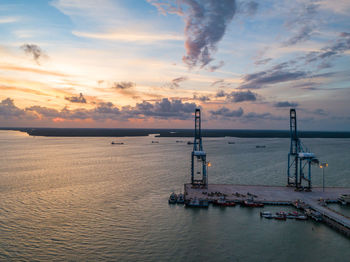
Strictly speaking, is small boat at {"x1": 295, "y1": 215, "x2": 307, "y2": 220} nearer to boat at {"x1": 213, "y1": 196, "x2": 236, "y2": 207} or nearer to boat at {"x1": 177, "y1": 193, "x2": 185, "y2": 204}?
boat at {"x1": 213, "y1": 196, "x2": 236, "y2": 207}

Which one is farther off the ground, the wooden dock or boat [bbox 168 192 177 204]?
the wooden dock

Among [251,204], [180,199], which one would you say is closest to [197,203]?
[180,199]

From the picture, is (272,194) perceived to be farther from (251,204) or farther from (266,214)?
(266,214)

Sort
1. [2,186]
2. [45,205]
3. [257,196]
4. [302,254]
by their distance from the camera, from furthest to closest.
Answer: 1. [2,186]
2. [257,196]
3. [45,205]
4. [302,254]

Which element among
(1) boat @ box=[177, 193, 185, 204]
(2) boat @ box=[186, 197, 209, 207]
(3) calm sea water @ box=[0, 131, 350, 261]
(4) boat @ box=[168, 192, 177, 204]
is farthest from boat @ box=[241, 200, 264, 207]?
(4) boat @ box=[168, 192, 177, 204]

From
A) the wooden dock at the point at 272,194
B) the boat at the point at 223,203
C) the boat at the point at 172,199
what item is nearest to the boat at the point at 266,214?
the wooden dock at the point at 272,194

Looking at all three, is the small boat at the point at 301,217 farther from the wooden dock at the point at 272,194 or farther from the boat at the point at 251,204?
the boat at the point at 251,204

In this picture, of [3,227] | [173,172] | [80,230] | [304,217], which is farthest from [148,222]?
[173,172]

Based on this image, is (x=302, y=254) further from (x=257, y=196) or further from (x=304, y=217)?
(x=257, y=196)
